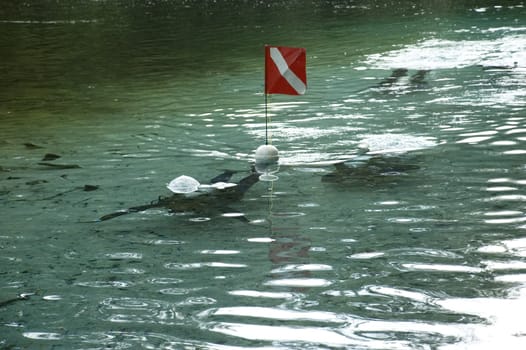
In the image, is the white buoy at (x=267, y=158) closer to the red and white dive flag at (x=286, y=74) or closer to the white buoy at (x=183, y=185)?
the red and white dive flag at (x=286, y=74)

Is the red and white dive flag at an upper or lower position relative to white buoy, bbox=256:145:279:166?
upper

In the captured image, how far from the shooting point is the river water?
21.0 feet

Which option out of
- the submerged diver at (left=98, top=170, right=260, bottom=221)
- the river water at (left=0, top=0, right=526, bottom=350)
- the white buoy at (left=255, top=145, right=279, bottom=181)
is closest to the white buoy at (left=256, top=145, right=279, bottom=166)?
the white buoy at (left=255, top=145, right=279, bottom=181)

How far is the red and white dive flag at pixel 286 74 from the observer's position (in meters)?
11.4

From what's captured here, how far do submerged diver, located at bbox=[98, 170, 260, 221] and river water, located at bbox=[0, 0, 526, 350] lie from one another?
0.42 ft

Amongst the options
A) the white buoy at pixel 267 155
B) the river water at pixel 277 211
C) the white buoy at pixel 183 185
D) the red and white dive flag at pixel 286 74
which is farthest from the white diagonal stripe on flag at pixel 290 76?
the white buoy at pixel 183 185

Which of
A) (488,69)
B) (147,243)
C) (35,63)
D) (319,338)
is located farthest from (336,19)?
(319,338)

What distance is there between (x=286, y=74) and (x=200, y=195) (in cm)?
216

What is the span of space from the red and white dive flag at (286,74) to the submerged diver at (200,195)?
1.11m

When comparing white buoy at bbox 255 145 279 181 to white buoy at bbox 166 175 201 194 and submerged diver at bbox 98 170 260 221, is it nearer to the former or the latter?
submerged diver at bbox 98 170 260 221

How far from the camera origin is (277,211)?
9445 mm

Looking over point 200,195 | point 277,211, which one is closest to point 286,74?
point 200,195

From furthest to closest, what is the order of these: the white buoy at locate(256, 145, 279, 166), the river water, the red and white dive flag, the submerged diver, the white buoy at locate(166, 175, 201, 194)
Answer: the white buoy at locate(256, 145, 279, 166), the red and white dive flag, the white buoy at locate(166, 175, 201, 194), the submerged diver, the river water

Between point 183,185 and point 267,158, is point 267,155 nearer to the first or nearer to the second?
point 267,158
